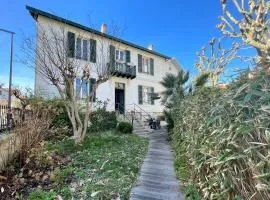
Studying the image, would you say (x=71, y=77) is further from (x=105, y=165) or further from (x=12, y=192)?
(x=12, y=192)

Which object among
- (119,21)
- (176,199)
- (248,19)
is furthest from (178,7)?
(176,199)

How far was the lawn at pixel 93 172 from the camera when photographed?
503 centimetres

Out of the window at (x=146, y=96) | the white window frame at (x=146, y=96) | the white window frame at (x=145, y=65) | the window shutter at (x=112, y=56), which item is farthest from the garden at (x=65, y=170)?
the white window frame at (x=145, y=65)

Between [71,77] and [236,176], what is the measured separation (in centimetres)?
880

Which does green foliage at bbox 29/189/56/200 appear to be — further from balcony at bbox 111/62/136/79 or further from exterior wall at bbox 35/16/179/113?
balcony at bbox 111/62/136/79

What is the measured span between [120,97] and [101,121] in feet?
24.2

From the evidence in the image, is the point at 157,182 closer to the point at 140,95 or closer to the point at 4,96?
the point at 4,96

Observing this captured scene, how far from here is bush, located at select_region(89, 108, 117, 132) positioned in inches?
570

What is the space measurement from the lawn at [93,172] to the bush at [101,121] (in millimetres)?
4406

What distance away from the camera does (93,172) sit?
6438 millimetres

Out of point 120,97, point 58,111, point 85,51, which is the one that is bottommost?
point 58,111

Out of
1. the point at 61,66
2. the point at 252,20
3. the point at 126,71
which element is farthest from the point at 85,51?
the point at 252,20

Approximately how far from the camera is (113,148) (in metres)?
9.68

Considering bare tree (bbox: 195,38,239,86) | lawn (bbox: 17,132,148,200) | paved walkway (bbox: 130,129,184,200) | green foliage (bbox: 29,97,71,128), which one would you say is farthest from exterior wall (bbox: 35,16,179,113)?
paved walkway (bbox: 130,129,184,200)
